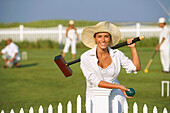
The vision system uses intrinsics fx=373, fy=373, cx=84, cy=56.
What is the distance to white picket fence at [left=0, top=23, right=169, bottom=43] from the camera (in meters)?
31.0

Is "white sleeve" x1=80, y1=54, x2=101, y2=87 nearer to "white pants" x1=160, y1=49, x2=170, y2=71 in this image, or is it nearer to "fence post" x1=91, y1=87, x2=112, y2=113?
"fence post" x1=91, y1=87, x2=112, y2=113

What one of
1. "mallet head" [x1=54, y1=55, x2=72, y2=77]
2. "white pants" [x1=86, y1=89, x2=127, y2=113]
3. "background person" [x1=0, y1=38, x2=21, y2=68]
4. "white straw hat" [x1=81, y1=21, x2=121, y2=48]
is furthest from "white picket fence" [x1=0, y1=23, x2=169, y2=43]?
"white pants" [x1=86, y1=89, x2=127, y2=113]

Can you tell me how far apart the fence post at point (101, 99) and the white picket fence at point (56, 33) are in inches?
1046

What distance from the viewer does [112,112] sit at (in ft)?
14.5

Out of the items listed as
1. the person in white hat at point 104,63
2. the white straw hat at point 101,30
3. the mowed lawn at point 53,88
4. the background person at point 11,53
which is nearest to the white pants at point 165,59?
the mowed lawn at point 53,88

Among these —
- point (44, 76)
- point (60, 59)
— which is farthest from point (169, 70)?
point (60, 59)

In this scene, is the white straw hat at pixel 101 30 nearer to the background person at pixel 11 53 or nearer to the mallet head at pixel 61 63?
the mallet head at pixel 61 63

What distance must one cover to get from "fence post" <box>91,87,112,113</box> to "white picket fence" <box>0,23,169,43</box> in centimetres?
2658

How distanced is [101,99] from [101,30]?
0.86 m

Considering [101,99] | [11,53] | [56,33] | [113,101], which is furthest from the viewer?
[56,33]

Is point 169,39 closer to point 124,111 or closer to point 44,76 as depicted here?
point 44,76

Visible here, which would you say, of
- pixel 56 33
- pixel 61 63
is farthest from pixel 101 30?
pixel 56 33

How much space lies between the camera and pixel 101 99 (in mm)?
4242

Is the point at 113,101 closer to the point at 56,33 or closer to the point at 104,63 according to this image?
the point at 104,63
